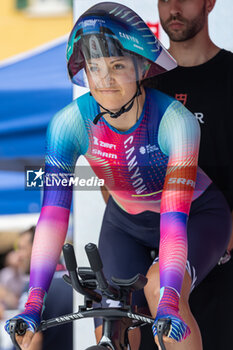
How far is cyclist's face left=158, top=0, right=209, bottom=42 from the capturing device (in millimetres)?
2170

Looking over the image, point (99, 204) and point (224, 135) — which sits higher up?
point (224, 135)

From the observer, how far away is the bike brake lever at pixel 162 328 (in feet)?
4.34

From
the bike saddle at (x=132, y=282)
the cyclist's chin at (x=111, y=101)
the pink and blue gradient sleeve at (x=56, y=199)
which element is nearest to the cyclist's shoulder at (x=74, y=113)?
the pink and blue gradient sleeve at (x=56, y=199)

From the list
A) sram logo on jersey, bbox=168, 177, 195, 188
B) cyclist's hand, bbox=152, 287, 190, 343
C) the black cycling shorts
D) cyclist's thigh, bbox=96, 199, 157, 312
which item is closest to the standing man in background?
the black cycling shorts

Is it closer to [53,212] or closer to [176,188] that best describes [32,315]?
[53,212]

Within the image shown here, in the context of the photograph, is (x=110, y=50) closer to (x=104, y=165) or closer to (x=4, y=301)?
(x=104, y=165)

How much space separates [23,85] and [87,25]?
80 cm

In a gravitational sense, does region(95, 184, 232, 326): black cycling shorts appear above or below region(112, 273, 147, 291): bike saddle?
below

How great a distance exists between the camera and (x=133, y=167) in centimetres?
187

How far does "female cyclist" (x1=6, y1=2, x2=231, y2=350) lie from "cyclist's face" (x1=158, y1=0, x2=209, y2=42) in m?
0.38

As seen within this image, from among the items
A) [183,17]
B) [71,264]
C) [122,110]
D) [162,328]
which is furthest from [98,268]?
[183,17]

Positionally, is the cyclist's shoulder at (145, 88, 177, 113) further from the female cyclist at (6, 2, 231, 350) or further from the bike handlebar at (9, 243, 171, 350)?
the bike handlebar at (9, 243, 171, 350)

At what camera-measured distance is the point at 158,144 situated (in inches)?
71.7

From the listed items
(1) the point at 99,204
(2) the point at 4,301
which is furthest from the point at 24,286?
(1) the point at 99,204
